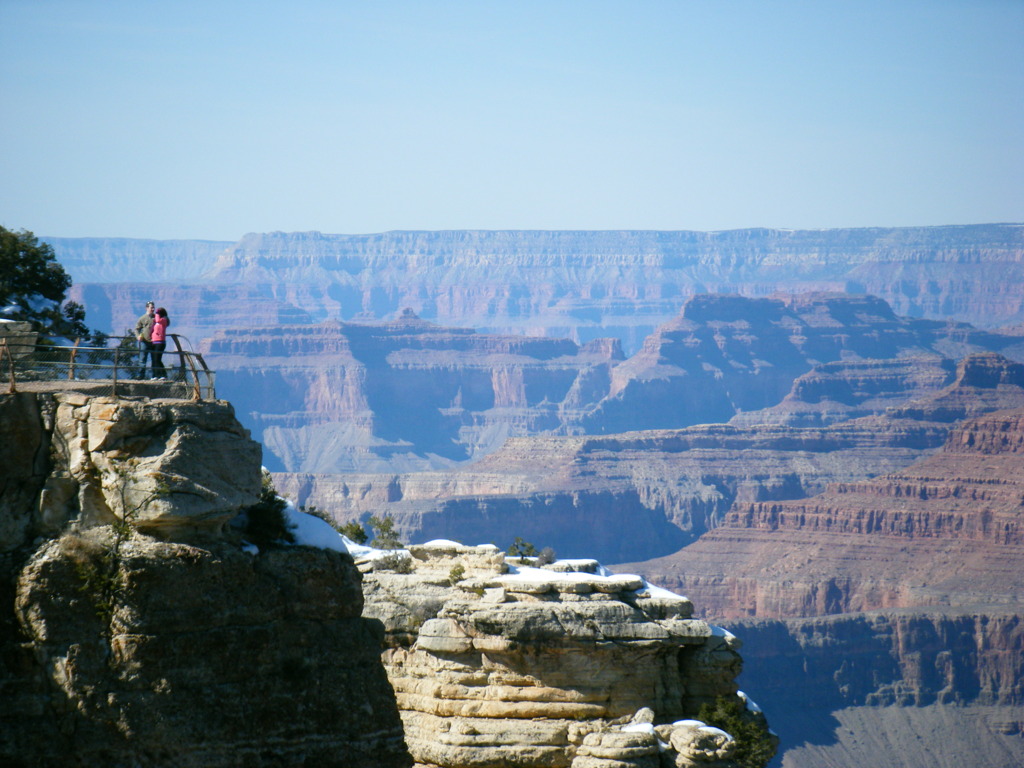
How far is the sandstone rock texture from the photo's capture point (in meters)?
16.3

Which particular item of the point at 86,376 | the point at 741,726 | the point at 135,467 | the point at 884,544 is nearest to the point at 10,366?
the point at 86,376

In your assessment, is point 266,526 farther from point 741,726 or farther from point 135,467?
point 741,726

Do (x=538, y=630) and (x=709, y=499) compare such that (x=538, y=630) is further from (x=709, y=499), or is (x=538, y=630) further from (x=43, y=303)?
(x=709, y=499)

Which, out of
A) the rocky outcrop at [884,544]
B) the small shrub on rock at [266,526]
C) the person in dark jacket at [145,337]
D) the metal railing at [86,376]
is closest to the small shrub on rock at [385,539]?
the person in dark jacket at [145,337]

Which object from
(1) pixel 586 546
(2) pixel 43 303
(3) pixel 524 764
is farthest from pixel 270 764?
(1) pixel 586 546

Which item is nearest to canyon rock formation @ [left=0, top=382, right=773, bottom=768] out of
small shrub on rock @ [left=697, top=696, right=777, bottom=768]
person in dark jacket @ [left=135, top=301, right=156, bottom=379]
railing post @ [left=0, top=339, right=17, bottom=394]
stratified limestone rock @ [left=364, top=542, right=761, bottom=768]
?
railing post @ [left=0, top=339, right=17, bottom=394]

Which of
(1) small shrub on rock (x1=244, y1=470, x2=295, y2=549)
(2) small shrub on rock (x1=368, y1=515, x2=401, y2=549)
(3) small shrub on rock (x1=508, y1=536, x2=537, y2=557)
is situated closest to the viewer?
(1) small shrub on rock (x1=244, y1=470, x2=295, y2=549)

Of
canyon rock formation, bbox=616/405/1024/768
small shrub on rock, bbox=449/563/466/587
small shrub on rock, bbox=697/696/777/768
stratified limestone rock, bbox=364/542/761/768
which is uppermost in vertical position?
small shrub on rock, bbox=449/563/466/587

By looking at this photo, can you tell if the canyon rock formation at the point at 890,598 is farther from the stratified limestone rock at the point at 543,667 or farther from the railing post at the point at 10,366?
the railing post at the point at 10,366

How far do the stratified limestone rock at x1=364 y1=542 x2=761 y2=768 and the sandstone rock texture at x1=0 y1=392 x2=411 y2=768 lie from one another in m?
8.03

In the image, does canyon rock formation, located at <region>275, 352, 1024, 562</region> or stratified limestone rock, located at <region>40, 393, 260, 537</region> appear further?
canyon rock formation, located at <region>275, 352, 1024, 562</region>

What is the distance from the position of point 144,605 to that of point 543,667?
34.6 feet

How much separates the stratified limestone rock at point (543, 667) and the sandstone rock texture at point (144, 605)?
316 inches

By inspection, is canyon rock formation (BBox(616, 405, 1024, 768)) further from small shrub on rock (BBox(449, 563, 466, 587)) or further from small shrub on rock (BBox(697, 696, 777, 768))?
small shrub on rock (BBox(697, 696, 777, 768))
